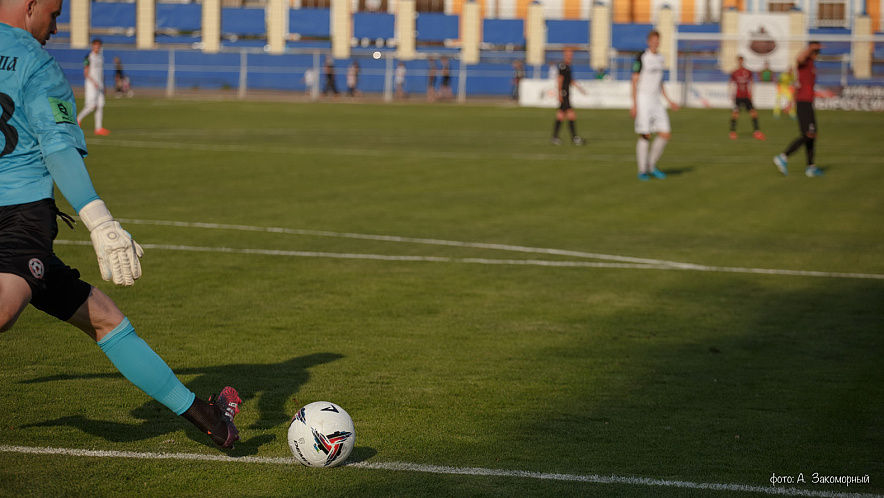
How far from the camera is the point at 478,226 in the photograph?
11758 millimetres

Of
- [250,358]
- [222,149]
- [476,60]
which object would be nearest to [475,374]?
[250,358]

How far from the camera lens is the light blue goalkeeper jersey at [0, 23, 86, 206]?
3.83 metres

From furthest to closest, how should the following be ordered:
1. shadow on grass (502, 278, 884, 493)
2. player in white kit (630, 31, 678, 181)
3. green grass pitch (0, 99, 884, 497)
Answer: player in white kit (630, 31, 678, 181), shadow on grass (502, 278, 884, 493), green grass pitch (0, 99, 884, 497)

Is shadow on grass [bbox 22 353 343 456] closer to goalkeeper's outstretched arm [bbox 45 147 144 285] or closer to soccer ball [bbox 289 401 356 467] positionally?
soccer ball [bbox 289 401 356 467]

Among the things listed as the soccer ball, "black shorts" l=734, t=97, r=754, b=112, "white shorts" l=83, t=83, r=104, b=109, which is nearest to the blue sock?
the soccer ball

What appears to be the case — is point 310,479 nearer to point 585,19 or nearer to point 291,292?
point 291,292

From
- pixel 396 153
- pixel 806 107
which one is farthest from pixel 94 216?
pixel 396 153

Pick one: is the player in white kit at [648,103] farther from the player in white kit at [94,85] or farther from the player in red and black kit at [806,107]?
the player in white kit at [94,85]

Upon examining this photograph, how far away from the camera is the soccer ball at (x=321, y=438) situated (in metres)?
4.32

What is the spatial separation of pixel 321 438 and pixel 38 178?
1.58 metres

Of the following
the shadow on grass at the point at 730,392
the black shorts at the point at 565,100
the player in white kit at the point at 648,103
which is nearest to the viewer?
the shadow on grass at the point at 730,392

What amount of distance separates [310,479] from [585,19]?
6269 centimetres

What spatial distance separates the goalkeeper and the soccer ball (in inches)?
39.2

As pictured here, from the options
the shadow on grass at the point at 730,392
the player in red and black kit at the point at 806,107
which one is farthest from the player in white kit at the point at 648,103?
the shadow on grass at the point at 730,392
